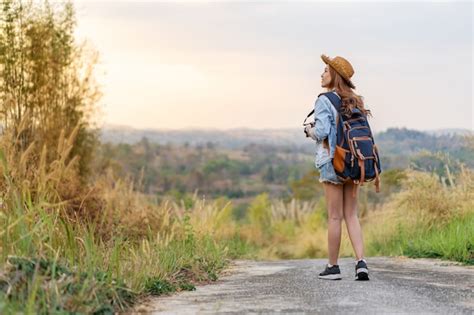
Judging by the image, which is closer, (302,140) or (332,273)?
(332,273)

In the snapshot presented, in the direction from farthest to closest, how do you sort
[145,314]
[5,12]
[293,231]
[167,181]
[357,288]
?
[167,181] → [293,231] → [5,12] → [357,288] → [145,314]

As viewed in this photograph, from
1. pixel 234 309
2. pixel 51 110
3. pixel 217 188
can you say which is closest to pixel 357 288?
pixel 234 309

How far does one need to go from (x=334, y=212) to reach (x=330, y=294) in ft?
4.28

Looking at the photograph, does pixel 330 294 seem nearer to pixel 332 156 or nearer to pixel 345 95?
pixel 332 156

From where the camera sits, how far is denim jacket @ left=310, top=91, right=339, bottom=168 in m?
8.63

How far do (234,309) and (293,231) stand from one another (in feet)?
57.5

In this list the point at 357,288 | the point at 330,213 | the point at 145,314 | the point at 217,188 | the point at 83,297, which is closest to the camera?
the point at 83,297

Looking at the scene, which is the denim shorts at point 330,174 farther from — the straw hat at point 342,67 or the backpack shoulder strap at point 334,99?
the straw hat at point 342,67

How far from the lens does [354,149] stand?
8.60 metres

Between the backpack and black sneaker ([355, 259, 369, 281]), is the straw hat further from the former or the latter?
black sneaker ([355, 259, 369, 281])

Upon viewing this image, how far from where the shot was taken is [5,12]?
16.7 meters

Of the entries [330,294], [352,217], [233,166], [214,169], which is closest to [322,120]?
[352,217]

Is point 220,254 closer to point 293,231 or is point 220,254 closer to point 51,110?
point 51,110

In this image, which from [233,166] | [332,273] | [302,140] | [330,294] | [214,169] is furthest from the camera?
[302,140]
